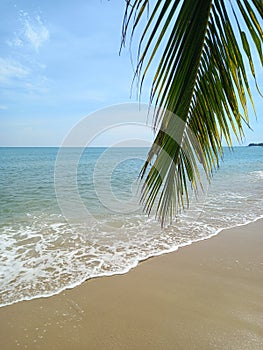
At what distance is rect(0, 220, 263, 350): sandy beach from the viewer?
278 centimetres

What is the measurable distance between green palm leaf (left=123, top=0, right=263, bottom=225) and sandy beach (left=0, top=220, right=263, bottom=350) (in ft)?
7.58

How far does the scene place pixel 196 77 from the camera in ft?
3.41

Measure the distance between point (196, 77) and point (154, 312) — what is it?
2998 mm

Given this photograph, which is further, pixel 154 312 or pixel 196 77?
pixel 154 312

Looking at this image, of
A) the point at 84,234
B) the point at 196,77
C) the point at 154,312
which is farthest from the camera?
the point at 84,234

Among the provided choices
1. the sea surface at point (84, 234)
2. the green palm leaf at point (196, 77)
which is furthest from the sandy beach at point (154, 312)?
the green palm leaf at point (196, 77)

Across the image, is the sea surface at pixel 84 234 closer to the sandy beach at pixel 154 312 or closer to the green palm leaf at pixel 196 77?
the sandy beach at pixel 154 312

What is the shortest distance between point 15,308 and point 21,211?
5.81 metres

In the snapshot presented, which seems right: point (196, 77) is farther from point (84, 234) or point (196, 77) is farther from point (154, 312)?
point (84, 234)

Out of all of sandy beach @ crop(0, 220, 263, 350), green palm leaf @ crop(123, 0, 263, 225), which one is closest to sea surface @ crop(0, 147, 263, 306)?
sandy beach @ crop(0, 220, 263, 350)

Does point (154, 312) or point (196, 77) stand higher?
point (196, 77)

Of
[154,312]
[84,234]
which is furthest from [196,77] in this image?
[84,234]

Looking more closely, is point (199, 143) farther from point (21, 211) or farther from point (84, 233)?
point (21, 211)

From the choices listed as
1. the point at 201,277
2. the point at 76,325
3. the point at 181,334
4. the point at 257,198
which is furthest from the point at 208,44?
the point at 257,198
